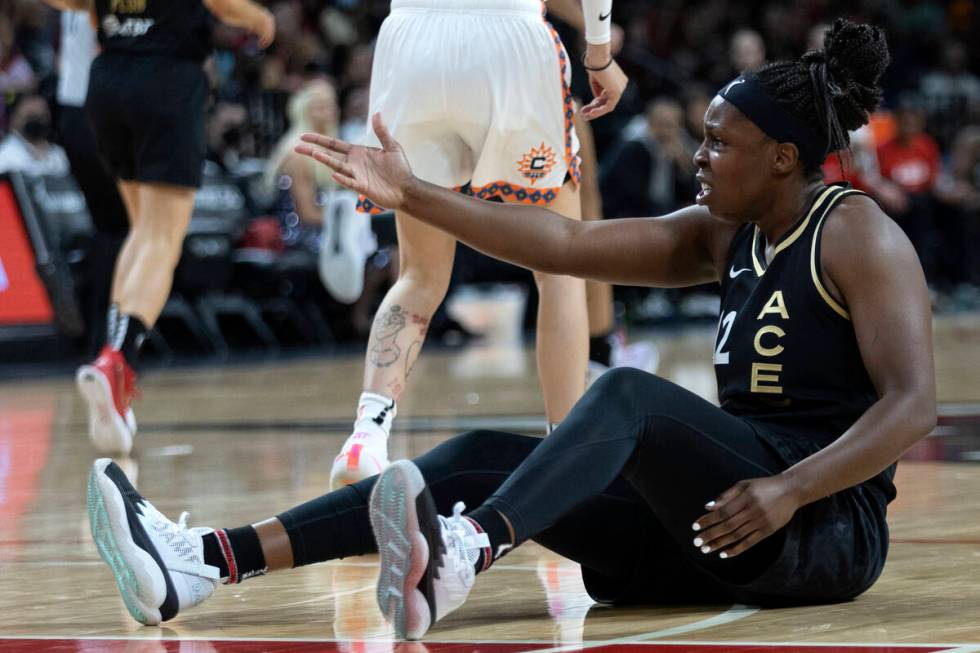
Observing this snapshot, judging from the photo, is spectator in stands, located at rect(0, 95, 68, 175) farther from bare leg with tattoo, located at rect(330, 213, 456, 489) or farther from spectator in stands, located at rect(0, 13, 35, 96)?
bare leg with tattoo, located at rect(330, 213, 456, 489)

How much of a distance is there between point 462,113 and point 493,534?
5.52 ft

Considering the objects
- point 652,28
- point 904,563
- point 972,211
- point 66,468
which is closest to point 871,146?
point 972,211

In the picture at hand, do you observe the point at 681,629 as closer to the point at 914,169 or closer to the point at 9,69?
the point at 9,69

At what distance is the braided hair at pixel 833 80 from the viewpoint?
2.69m

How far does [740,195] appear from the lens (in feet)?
8.99

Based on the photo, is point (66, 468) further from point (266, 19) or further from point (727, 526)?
point (727, 526)

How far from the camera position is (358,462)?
3.56 meters

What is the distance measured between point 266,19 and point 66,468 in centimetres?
168

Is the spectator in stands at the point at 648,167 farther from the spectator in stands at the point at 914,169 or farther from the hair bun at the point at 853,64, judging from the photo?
the hair bun at the point at 853,64

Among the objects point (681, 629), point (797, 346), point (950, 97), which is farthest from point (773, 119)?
point (950, 97)

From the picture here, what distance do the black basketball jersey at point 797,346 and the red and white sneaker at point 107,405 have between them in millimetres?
2879

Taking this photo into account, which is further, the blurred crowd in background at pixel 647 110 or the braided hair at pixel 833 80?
the blurred crowd in background at pixel 647 110

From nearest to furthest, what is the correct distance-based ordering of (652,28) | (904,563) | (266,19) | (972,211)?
(904,563)
(266,19)
(972,211)
(652,28)

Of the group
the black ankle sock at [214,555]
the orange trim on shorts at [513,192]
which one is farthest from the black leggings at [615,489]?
the orange trim on shorts at [513,192]
